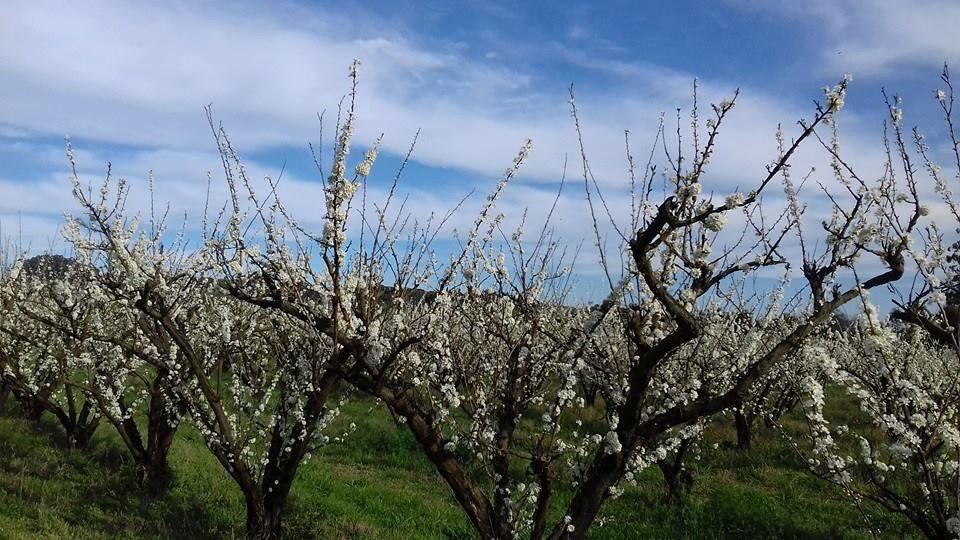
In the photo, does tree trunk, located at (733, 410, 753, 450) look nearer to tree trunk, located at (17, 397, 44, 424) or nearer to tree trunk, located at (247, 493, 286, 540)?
tree trunk, located at (247, 493, 286, 540)

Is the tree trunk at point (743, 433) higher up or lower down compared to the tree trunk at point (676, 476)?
higher up

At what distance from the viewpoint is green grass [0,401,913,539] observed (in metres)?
8.88

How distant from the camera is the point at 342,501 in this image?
424 inches

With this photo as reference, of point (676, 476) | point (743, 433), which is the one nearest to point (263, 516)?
point (676, 476)

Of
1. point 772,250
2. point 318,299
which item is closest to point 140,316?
point 318,299

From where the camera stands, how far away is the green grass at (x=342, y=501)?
888cm

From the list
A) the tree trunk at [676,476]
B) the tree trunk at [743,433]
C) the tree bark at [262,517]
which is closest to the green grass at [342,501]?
the tree trunk at [676,476]

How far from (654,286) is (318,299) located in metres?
4.71

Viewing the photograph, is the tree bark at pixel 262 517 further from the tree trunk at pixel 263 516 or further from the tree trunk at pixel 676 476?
the tree trunk at pixel 676 476

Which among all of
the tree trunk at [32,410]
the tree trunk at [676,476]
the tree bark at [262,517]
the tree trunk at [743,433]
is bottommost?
the tree bark at [262,517]

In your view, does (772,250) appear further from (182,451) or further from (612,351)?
(182,451)

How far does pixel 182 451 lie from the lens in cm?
1265

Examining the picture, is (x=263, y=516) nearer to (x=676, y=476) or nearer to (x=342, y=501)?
(x=342, y=501)

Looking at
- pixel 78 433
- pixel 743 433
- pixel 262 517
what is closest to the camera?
pixel 262 517
